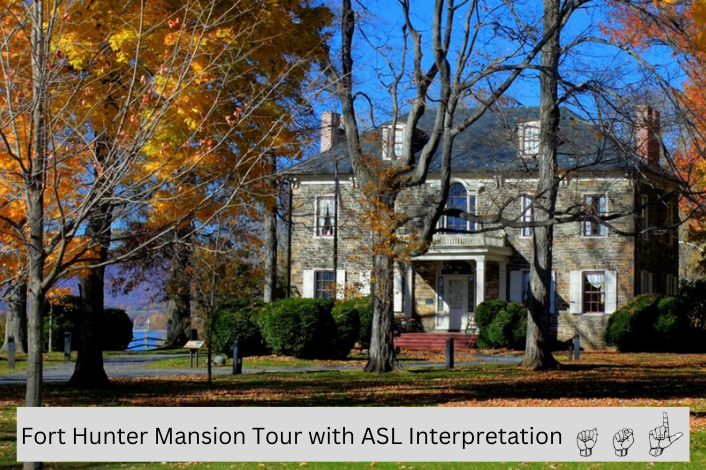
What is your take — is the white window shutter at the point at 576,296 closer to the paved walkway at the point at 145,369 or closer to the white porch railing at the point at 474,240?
the white porch railing at the point at 474,240

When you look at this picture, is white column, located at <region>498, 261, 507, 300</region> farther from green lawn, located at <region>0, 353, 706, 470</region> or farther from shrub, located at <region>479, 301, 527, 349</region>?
green lawn, located at <region>0, 353, 706, 470</region>

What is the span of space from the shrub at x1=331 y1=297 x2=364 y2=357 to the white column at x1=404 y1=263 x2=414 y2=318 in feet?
25.4

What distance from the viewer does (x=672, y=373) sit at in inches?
887

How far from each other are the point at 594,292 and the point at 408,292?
695 centimetres

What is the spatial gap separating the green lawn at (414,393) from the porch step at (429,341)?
398 inches

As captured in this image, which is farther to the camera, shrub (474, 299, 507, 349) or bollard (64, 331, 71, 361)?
shrub (474, 299, 507, 349)

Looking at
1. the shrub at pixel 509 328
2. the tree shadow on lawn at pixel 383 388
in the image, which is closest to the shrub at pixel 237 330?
the tree shadow on lawn at pixel 383 388

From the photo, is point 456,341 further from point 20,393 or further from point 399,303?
point 20,393

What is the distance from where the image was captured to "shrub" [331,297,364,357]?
93.7 ft

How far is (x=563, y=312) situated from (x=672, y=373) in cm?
1279

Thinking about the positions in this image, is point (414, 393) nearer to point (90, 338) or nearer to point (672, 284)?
point (90, 338)

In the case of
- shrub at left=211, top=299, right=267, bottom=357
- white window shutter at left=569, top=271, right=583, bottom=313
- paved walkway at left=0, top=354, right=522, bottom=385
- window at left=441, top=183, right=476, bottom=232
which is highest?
window at left=441, top=183, right=476, bottom=232

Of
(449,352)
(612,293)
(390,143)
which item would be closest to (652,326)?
(612,293)

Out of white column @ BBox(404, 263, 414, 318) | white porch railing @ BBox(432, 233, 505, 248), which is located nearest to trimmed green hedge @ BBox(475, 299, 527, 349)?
white porch railing @ BBox(432, 233, 505, 248)
